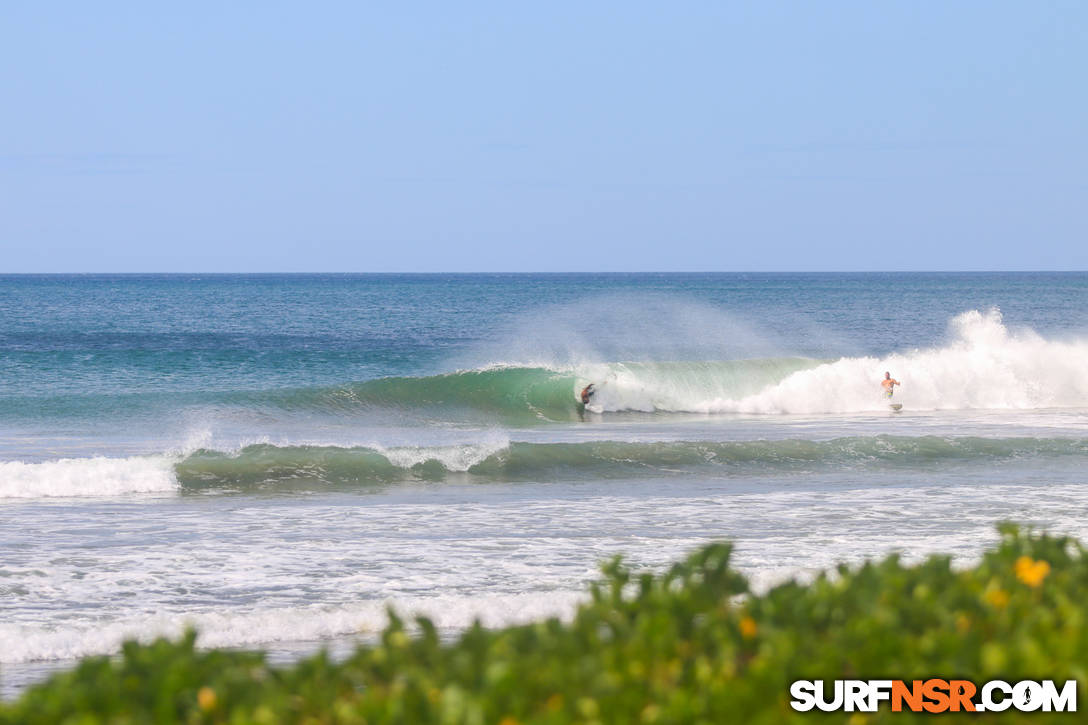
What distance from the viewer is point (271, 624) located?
7.96 m

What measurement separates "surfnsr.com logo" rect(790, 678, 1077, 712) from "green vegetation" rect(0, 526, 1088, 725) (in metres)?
0.02

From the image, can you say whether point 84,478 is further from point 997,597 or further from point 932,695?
point 932,695

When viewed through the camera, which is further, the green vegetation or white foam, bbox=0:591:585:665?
white foam, bbox=0:591:585:665

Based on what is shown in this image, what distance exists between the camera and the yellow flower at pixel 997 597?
3.34m

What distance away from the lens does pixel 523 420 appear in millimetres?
27328

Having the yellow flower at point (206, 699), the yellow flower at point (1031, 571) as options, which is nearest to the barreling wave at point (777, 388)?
the yellow flower at point (1031, 571)

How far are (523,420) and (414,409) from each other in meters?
3.14

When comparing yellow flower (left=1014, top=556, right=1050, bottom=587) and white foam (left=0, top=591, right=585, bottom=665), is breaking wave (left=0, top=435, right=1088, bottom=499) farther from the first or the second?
yellow flower (left=1014, top=556, right=1050, bottom=587)

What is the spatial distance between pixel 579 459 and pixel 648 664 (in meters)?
15.2

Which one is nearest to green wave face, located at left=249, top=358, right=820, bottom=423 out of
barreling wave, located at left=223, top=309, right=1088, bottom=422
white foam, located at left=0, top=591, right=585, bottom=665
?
barreling wave, located at left=223, top=309, right=1088, bottom=422

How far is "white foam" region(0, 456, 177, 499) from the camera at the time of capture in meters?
14.8

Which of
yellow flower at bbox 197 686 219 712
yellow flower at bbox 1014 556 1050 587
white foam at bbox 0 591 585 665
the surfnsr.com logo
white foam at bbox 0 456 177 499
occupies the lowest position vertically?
white foam at bbox 0 591 585 665

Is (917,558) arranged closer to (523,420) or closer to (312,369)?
(523,420)

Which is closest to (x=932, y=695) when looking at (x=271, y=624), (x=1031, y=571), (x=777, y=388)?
(x=1031, y=571)
